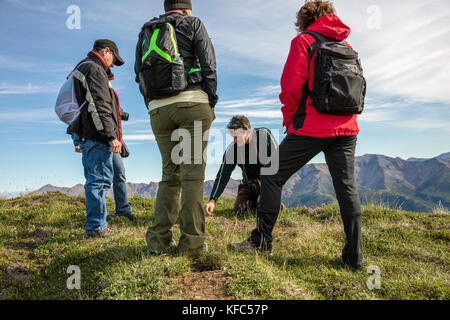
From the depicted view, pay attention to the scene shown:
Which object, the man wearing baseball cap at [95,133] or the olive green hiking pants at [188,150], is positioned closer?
the olive green hiking pants at [188,150]

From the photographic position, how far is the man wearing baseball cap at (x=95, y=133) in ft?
17.4

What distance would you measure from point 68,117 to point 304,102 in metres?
4.09

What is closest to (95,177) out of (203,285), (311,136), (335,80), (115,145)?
(115,145)

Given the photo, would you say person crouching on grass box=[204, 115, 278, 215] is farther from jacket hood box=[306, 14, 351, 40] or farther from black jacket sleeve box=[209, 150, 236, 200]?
jacket hood box=[306, 14, 351, 40]

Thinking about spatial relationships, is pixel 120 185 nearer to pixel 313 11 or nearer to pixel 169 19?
pixel 169 19

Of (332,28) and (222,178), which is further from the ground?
(332,28)

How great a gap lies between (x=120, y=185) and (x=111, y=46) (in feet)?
9.72

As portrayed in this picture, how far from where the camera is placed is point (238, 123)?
6.14m

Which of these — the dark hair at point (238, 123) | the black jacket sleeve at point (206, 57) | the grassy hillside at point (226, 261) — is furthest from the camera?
the dark hair at point (238, 123)

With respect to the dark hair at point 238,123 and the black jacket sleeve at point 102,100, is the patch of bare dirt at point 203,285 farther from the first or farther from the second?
the dark hair at point 238,123

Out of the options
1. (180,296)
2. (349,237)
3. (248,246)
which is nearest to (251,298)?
(180,296)

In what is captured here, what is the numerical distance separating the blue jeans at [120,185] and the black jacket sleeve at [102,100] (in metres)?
1.54

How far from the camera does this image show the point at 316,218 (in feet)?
25.3

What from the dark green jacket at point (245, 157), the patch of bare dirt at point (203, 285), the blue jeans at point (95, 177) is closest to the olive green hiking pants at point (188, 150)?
the patch of bare dirt at point (203, 285)
